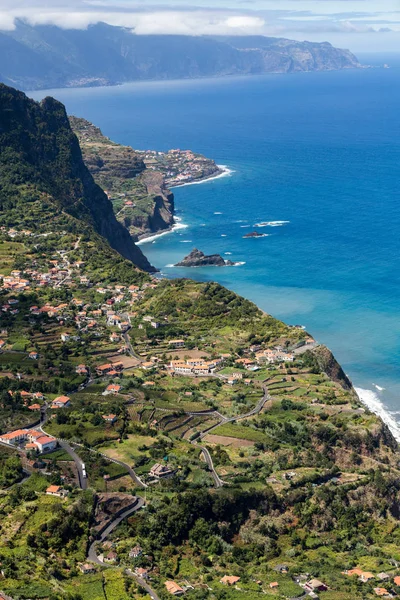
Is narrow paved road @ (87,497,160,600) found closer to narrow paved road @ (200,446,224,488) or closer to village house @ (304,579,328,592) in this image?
narrow paved road @ (200,446,224,488)

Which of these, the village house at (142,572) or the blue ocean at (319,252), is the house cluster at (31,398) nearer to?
the village house at (142,572)

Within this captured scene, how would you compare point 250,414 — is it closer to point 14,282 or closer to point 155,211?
point 14,282

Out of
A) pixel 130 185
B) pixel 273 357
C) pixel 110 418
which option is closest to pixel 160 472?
pixel 110 418

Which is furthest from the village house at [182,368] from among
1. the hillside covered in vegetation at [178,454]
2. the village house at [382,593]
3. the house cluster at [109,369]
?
the village house at [382,593]

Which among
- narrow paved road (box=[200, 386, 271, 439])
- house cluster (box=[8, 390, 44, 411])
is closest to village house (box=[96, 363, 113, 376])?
house cluster (box=[8, 390, 44, 411])

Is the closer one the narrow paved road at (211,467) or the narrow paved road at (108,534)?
the narrow paved road at (108,534)

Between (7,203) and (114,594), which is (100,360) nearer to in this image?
(114,594)

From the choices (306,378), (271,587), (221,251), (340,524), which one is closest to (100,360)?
(306,378)
